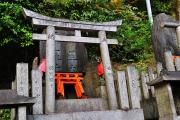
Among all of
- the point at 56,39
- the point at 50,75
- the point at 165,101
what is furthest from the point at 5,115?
the point at 165,101

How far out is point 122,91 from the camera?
24.6ft


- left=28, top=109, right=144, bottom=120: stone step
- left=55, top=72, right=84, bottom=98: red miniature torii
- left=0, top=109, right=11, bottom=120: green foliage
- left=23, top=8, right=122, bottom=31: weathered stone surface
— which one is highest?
left=23, top=8, right=122, bottom=31: weathered stone surface

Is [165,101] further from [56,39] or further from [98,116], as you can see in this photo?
[56,39]

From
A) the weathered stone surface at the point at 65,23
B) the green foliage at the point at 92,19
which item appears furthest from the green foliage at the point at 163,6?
the weathered stone surface at the point at 65,23

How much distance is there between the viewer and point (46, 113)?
22.0ft

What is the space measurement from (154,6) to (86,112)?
12.6 m

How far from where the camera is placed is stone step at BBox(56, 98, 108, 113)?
7.22m

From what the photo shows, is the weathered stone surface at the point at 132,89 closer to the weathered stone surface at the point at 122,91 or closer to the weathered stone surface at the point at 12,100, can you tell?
the weathered stone surface at the point at 122,91

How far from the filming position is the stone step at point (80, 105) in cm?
722

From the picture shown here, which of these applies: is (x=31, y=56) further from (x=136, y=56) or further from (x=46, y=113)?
(x=46, y=113)

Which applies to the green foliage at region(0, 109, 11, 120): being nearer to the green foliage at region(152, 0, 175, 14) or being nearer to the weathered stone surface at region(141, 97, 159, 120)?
the weathered stone surface at region(141, 97, 159, 120)

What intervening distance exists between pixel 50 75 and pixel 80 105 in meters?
1.13

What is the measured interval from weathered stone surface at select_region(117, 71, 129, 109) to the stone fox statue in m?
3.82

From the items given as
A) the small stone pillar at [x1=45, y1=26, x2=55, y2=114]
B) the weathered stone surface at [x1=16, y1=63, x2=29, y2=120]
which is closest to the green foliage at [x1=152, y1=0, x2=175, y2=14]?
the small stone pillar at [x1=45, y1=26, x2=55, y2=114]
